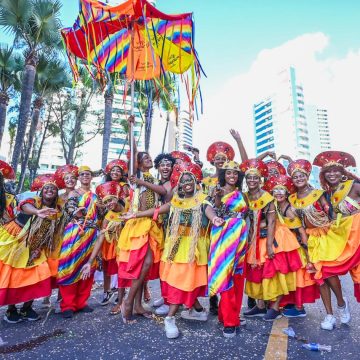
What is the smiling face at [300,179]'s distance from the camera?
3.70m

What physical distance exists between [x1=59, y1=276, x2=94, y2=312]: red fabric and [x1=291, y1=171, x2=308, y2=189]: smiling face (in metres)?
2.95

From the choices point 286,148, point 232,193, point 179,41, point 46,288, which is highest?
point 286,148

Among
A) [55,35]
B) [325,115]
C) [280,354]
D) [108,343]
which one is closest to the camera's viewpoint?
[280,354]

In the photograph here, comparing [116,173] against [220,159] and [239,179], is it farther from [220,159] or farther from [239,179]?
[239,179]

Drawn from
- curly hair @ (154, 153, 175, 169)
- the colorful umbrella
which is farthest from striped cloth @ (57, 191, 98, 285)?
the colorful umbrella

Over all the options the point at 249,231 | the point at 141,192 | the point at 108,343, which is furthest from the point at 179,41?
the point at 108,343

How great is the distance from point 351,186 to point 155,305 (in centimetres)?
292

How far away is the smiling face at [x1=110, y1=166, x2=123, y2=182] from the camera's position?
4379mm

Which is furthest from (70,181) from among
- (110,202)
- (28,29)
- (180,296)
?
(28,29)

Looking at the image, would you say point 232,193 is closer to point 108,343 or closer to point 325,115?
point 108,343

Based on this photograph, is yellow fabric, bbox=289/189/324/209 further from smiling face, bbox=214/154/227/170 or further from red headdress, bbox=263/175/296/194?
smiling face, bbox=214/154/227/170

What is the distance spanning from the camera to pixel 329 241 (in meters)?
3.32

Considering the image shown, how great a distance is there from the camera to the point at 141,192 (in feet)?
12.4

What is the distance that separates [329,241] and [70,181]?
345 cm
